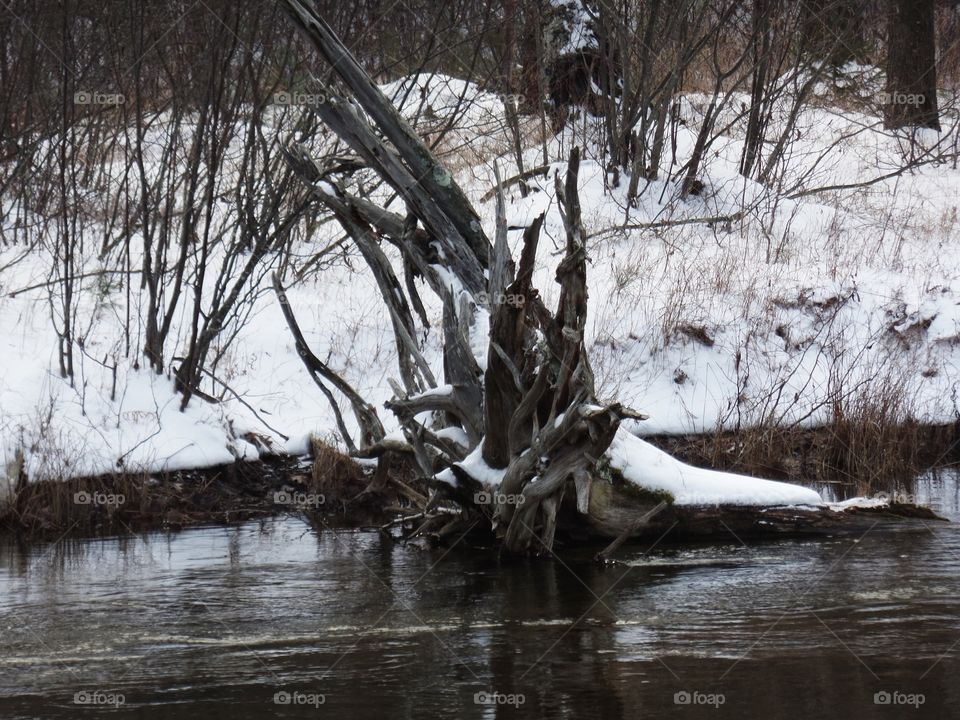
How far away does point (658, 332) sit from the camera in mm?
11438

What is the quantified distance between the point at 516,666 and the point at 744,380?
5848 millimetres

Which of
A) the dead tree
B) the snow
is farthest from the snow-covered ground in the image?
the dead tree

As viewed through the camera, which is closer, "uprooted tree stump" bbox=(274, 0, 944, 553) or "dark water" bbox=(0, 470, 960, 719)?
"dark water" bbox=(0, 470, 960, 719)

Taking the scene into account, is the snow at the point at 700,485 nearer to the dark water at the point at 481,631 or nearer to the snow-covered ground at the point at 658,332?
the snow-covered ground at the point at 658,332

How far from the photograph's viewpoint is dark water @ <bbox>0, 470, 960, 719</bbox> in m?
4.76

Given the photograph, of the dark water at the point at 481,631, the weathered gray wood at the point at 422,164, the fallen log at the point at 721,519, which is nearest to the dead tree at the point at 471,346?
the weathered gray wood at the point at 422,164

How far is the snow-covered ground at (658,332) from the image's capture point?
31.4 ft

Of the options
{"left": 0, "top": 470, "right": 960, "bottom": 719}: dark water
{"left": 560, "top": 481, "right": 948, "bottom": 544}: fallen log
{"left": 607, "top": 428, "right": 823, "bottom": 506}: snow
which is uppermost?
{"left": 607, "top": 428, "right": 823, "bottom": 506}: snow

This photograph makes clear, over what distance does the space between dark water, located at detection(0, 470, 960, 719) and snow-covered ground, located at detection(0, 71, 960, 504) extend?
3.53 ft

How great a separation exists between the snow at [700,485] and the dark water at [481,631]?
31 centimetres

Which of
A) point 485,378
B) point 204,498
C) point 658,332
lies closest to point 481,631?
point 485,378

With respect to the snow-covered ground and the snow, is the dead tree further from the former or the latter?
the snow-covered ground

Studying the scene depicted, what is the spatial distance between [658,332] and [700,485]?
402cm

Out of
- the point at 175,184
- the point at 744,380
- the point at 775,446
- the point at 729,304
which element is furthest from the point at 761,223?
the point at 175,184
